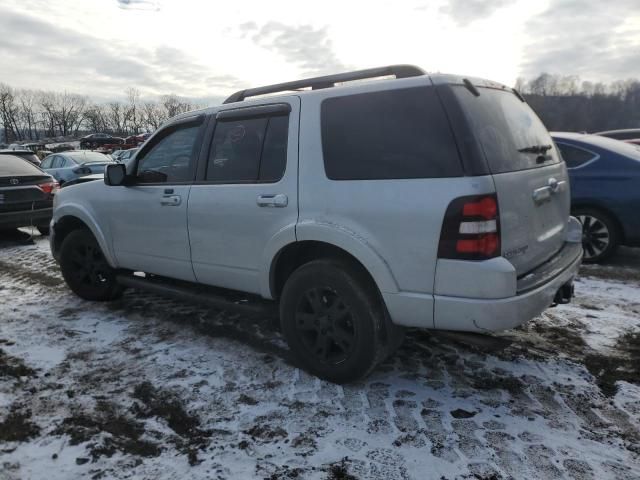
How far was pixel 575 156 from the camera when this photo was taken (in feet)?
19.5

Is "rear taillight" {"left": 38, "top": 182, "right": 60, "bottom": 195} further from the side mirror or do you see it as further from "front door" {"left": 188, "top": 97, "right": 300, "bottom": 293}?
"front door" {"left": 188, "top": 97, "right": 300, "bottom": 293}

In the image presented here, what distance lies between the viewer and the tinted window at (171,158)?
395cm

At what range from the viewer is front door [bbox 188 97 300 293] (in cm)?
325

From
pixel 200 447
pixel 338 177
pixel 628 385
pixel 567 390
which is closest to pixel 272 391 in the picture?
pixel 200 447

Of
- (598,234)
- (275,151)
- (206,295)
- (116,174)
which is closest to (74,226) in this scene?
(116,174)

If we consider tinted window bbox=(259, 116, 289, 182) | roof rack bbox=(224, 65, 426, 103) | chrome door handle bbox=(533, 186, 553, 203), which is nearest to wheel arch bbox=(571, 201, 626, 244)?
chrome door handle bbox=(533, 186, 553, 203)

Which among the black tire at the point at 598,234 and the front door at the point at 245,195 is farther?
the black tire at the point at 598,234

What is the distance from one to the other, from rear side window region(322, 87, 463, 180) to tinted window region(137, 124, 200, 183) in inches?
54.6

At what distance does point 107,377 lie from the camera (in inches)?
134

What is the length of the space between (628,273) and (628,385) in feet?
9.46

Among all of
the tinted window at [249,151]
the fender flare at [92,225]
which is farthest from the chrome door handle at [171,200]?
the fender flare at [92,225]

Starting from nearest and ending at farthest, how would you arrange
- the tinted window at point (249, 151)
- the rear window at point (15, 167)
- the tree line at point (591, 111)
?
the tinted window at point (249, 151)
the rear window at point (15, 167)
the tree line at point (591, 111)

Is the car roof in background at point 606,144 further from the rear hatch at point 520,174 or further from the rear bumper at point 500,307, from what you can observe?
the rear bumper at point 500,307

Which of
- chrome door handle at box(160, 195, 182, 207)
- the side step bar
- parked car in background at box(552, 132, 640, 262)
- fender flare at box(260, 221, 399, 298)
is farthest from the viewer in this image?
parked car in background at box(552, 132, 640, 262)
